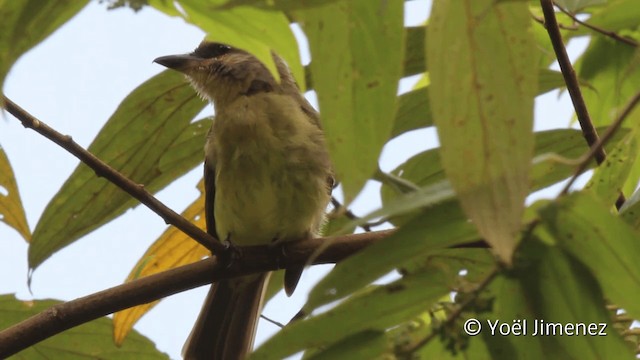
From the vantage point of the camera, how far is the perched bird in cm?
296

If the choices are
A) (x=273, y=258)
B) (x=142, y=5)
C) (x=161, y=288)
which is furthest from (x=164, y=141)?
(x=142, y=5)

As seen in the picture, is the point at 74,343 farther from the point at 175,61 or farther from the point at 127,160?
the point at 175,61

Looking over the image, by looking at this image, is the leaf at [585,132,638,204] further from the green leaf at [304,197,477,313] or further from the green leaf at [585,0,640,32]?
the green leaf at [585,0,640,32]

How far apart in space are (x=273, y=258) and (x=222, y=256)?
333 millimetres

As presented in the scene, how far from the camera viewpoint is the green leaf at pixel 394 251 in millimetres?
1149

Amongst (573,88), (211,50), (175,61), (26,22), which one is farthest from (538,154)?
(211,50)

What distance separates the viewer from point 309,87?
94.0 inches

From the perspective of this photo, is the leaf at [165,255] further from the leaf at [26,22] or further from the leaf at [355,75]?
the leaf at [355,75]

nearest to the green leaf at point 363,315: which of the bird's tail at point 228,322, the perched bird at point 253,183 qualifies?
the perched bird at point 253,183

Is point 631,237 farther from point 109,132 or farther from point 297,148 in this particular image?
point 297,148

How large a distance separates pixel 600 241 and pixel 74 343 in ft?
4.43

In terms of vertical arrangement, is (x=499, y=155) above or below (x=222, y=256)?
below

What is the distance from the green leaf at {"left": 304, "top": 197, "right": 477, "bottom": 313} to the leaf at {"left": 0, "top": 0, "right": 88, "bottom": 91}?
19.9 inches

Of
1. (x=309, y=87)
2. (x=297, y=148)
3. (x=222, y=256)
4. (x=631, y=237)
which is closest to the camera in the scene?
(x=631, y=237)
